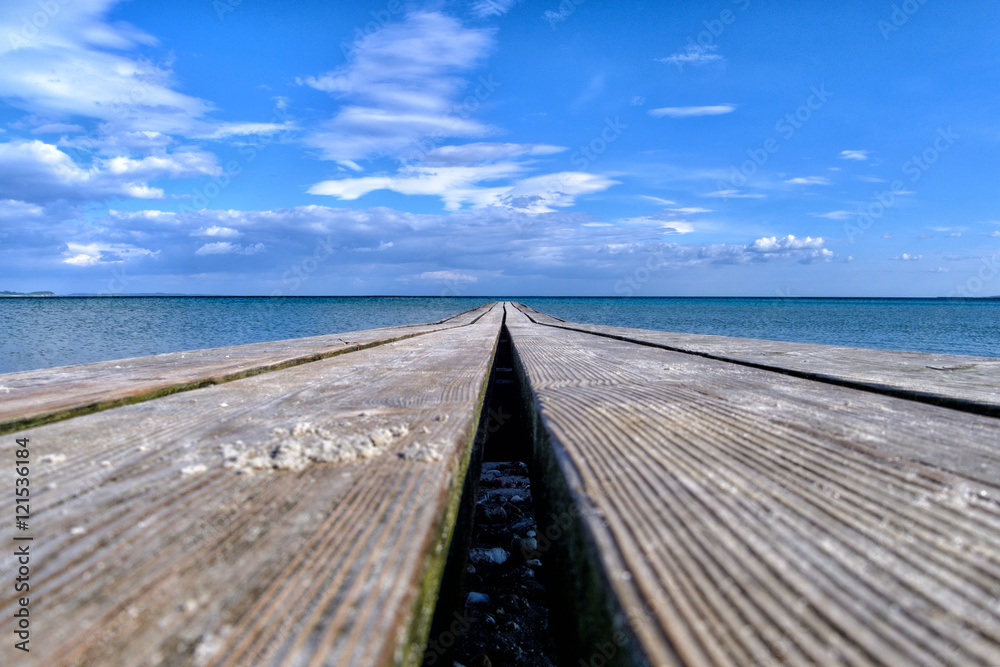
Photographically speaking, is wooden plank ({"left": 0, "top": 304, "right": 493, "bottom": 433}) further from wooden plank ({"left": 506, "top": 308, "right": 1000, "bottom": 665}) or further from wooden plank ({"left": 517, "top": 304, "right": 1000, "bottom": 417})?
wooden plank ({"left": 517, "top": 304, "right": 1000, "bottom": 417})

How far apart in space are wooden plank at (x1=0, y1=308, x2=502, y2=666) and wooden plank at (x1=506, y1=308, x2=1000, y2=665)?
221 mm

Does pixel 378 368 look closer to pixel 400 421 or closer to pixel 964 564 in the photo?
pixel 400 421

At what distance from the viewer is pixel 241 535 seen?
70 cm

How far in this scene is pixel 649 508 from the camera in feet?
2.40

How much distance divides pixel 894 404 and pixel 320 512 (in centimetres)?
158

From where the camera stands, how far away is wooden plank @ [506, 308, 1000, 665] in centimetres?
48

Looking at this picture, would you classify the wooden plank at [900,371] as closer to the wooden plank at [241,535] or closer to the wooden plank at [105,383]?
the wooden plank at [241,535]

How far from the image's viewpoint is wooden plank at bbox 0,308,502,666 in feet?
1.66

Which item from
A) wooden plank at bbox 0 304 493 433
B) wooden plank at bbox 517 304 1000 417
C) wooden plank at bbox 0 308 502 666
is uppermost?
wooden plank at bbox 517 304 1000 417

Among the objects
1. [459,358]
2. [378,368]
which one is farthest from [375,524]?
[459,358]

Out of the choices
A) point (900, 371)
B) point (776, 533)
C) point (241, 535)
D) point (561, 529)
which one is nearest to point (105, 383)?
point (241, 535)

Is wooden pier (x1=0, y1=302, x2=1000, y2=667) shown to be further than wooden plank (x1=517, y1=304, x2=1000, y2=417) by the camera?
No

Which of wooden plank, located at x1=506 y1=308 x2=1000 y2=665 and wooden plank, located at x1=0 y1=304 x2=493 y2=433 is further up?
wooden plank, located at x1=506 y1=308 x2=1000 y2=665

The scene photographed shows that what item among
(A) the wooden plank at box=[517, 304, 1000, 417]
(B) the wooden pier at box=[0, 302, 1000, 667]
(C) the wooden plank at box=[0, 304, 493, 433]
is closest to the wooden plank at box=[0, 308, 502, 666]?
(B) the wooden pier at box=[0, 302, 1000, 667]
